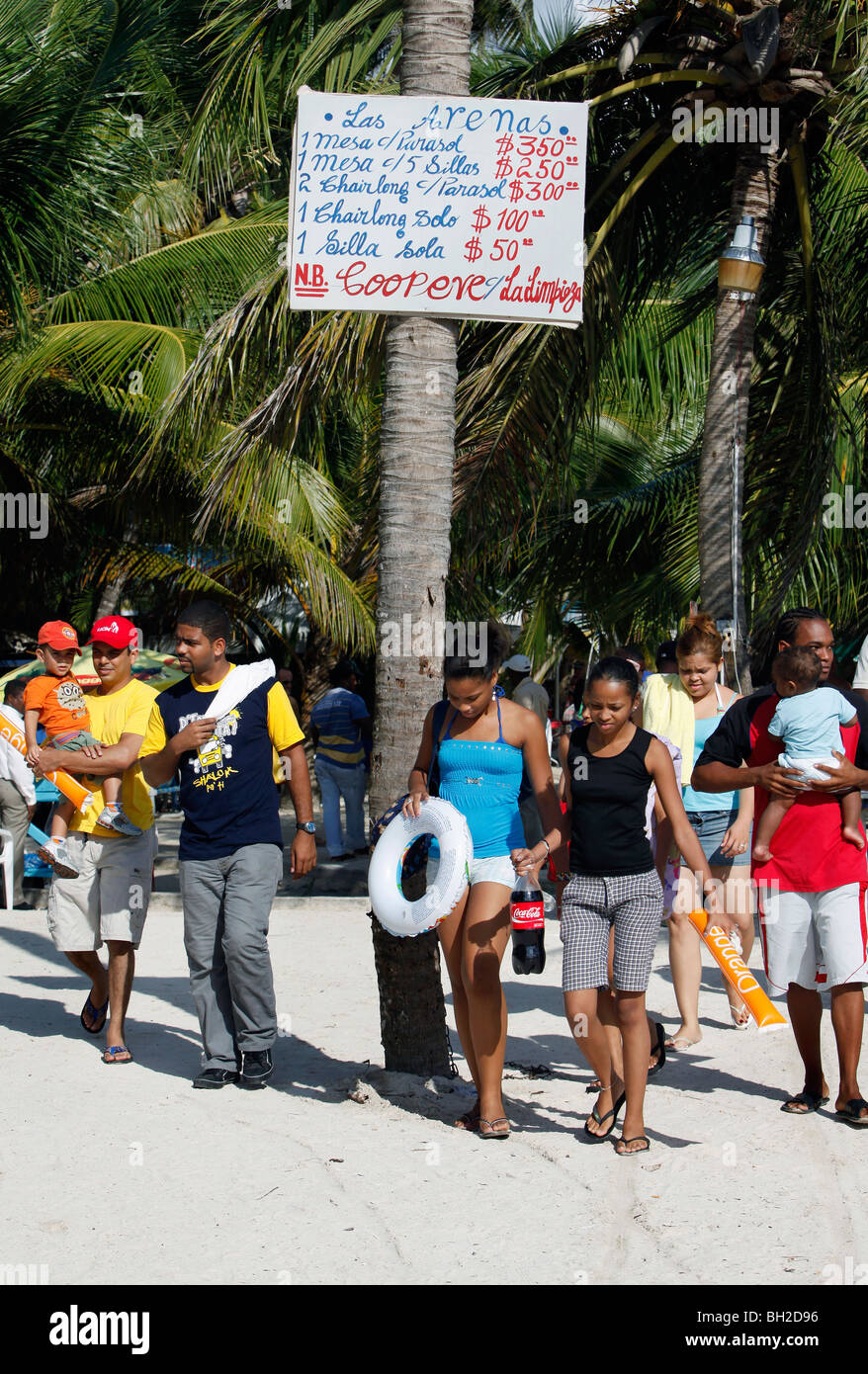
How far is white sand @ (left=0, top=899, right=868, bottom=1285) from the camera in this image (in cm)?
399

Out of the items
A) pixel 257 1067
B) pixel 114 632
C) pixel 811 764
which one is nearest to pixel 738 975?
pixel 811 764

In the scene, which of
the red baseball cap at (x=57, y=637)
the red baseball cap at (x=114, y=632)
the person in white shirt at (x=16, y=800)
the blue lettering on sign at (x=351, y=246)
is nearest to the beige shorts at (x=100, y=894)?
the red baseball cap at (x=114, y=632)

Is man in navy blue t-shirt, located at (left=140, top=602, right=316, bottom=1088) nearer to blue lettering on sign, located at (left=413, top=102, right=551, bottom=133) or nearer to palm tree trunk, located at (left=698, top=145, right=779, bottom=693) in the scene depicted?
blue lettering on sign, located at (left=413, top=102, right=551, bottom=133)

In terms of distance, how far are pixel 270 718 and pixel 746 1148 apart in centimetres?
255

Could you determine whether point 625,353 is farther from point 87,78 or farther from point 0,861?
point 0,861

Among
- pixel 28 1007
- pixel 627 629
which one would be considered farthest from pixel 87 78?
pixel 627 629

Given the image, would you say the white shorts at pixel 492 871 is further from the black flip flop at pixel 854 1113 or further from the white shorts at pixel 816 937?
the black flip flop at pixel 854 1113

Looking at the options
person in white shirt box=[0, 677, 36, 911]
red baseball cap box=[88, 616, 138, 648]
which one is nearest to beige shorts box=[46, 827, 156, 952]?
red baseball cap box=[88, 616, 138, 648]

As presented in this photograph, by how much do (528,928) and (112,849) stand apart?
2.22 m

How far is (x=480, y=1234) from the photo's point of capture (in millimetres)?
4180

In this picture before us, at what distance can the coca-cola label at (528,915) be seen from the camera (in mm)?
5055

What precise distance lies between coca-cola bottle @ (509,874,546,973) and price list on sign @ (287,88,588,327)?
7.63 feet

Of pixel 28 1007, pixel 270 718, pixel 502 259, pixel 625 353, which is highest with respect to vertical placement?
pixel 625 353

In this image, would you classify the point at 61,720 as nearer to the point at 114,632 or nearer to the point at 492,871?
the point at 114,632
